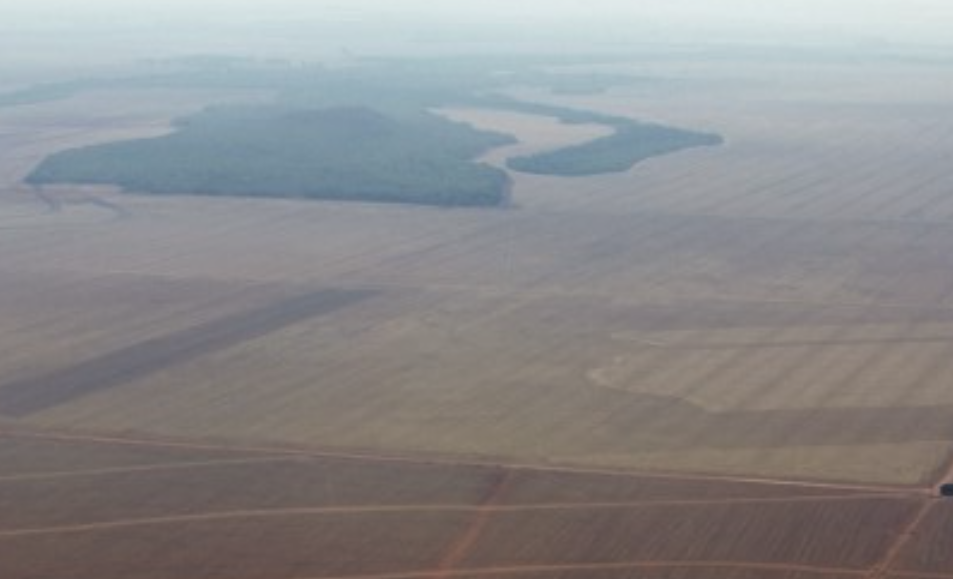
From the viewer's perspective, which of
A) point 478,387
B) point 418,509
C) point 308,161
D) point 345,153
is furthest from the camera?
point 345,153

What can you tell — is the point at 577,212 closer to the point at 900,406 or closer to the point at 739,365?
the point at 739,365

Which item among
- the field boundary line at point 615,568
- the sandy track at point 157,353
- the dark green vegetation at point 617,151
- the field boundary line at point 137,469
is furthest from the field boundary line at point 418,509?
the dark green vegetation at point 617,151

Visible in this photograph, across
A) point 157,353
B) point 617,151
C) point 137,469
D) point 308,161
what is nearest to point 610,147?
point 617,151

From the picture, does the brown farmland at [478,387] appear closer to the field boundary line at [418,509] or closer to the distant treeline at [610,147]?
the field boundary line at [418,509]

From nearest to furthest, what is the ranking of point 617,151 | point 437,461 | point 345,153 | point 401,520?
point 401,520 < point 437,461 < point 345,153 < point 617,151

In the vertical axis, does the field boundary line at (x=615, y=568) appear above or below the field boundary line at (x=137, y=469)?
above

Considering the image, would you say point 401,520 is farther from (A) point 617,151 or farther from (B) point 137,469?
→ (A) point 617,151

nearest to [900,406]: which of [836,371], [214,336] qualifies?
[836,371]
